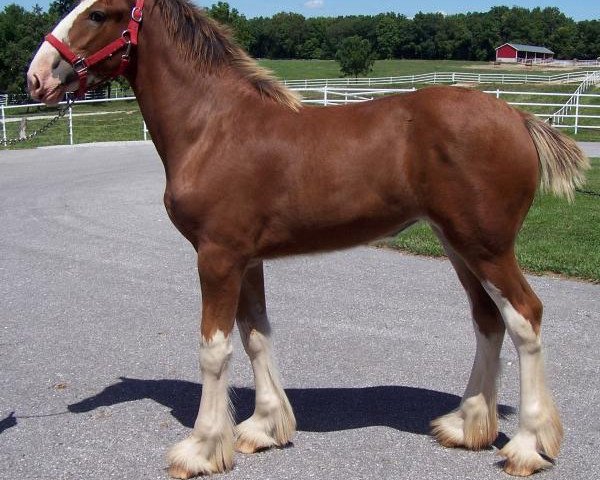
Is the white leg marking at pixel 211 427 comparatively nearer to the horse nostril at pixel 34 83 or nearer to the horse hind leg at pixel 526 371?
the horse hind leg at pixel 526 371

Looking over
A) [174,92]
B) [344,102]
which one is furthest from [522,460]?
[344,102]

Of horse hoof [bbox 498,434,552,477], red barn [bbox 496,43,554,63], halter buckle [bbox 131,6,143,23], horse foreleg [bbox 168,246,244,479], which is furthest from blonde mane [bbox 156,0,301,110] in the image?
red barn [bbox 496,43,554,63]

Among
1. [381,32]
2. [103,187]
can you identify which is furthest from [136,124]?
[381,32]

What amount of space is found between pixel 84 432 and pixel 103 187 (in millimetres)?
9597

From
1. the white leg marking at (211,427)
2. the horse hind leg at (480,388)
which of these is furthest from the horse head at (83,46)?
the horse hind leg at (480,388)

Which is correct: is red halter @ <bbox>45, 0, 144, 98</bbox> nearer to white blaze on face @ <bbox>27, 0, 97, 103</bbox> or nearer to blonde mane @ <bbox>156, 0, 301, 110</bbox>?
white blaze on face @ <bbox>27, 0, 97, 103</bbox>

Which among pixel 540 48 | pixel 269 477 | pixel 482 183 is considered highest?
pixel 540 48

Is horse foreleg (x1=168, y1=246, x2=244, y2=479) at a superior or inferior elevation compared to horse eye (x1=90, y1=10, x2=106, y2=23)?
inferior

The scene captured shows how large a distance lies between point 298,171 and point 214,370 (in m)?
1.07

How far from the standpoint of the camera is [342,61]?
57.1 m

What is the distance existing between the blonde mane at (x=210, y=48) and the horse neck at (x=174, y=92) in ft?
0.16

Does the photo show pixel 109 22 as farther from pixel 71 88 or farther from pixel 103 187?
pixel 103 187

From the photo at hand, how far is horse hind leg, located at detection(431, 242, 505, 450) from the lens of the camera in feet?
12.1

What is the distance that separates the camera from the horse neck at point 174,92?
139 inches
